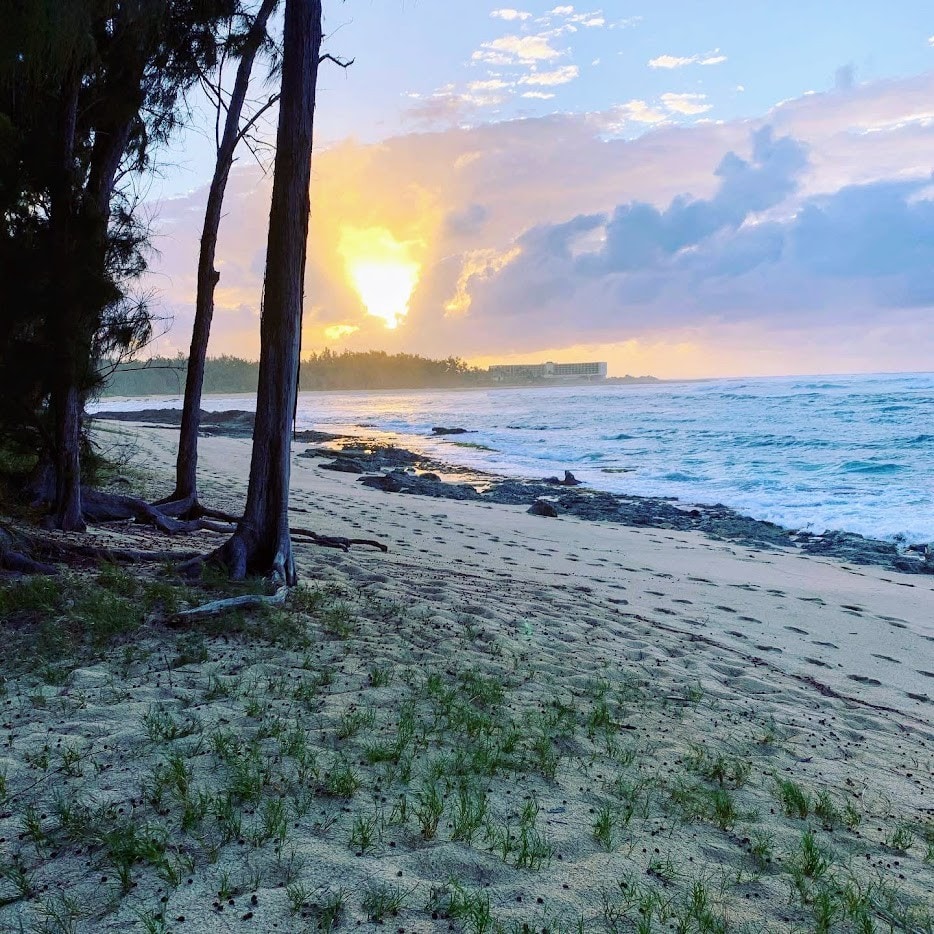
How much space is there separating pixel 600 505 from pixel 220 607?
44.3 ft

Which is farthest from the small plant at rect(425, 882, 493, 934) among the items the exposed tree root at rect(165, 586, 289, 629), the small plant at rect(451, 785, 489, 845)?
the exposed tree root at rect(165, 586, 289, 629)

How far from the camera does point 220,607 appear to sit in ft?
19.2

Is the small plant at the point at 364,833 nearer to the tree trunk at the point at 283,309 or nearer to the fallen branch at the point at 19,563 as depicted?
the tree trunk at the point at 283,309

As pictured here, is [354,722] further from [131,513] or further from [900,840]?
[131,513]

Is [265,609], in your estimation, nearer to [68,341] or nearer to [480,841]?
[480,841]

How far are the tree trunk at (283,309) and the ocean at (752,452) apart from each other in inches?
505

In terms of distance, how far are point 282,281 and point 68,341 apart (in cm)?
288

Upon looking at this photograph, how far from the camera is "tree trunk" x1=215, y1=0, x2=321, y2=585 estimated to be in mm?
6812

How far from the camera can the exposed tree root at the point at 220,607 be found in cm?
561

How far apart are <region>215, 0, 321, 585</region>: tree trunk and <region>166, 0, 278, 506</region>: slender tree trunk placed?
4532 mm

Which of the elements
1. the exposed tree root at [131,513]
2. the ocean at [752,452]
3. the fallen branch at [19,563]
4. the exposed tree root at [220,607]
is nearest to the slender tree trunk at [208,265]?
the exposed tree root at [131,513]

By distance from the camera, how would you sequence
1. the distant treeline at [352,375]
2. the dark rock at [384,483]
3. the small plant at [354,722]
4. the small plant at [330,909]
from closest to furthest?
the small plant at [330,909] < the small plant at [354,722] < the dark rock at [384,483] < the distant treeline at [352,375]

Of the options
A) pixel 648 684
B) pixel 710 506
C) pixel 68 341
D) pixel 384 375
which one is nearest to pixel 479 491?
pixel 710 506

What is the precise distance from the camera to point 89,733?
3.87 m
